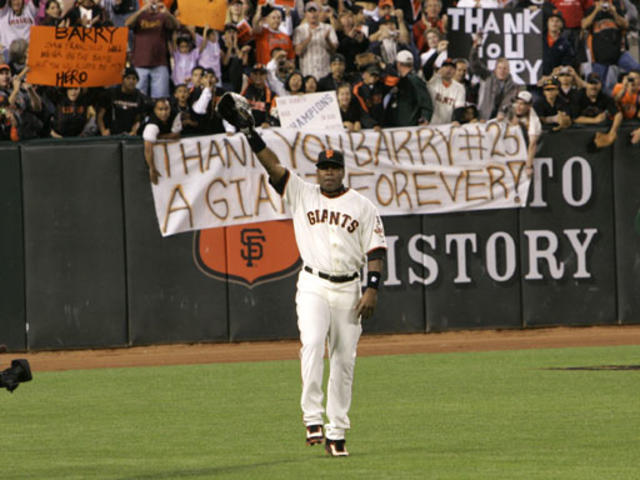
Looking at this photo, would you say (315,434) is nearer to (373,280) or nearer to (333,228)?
(373,280)

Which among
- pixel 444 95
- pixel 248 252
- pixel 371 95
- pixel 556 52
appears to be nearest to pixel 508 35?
pixel 444 95

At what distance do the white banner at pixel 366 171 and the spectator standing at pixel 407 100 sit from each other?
20 cm

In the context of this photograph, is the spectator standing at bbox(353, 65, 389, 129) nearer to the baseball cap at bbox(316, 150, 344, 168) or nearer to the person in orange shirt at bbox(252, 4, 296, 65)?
the person in orange shirt at bbox(252, 4, 296, 65)

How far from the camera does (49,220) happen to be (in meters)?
21.1

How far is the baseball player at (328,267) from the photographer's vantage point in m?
10.1

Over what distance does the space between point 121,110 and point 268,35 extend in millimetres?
3098

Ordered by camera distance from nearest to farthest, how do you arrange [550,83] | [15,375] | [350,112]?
1. [15,375]
2. [350,112]
3. [550,83]

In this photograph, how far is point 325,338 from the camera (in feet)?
33.3

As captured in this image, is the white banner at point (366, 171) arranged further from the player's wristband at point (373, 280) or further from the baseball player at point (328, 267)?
the player's wristband at point (373, 280)

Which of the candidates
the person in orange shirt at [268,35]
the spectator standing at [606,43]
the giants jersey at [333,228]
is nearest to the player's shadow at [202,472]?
the giants jersey at [333,228]

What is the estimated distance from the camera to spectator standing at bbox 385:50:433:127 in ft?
69.6

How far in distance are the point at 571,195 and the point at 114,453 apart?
13.3m

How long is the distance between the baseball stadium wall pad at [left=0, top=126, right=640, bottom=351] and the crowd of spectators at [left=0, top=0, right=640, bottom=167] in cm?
48

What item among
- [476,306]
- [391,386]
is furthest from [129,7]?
[391,386]
